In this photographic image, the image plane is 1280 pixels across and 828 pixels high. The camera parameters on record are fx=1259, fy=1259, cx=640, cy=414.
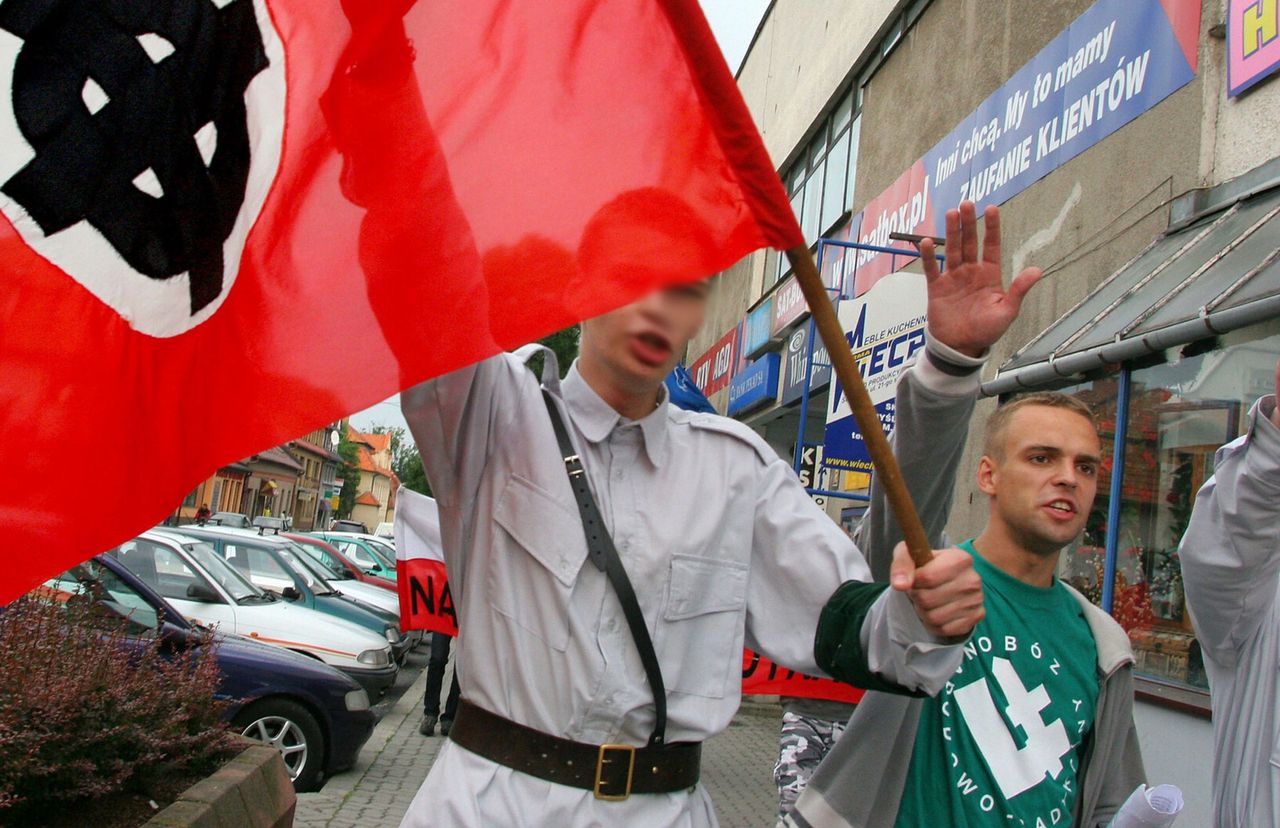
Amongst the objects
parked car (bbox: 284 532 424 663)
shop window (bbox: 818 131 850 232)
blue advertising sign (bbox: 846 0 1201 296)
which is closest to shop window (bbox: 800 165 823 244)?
shop window (bbox: 818 131 850 232)

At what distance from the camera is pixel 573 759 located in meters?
2.15

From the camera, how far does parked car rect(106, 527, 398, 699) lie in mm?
10109

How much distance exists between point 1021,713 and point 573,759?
1.23m

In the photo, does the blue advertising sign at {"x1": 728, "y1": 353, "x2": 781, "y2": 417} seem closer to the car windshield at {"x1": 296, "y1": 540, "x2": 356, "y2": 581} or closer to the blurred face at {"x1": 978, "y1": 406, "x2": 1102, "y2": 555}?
the car windshield at {"x1": 296, "y1": 540, "x2": 356, "y2": 581}

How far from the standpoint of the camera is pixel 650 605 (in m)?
2.24

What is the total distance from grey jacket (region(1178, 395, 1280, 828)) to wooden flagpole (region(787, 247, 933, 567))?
1452mm

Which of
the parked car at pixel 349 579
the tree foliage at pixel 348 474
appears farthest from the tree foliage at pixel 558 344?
the tree foliage at pixel 348 474

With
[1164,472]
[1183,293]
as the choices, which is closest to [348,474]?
[1164,472]

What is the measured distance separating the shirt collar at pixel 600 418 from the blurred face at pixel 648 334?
0.06m

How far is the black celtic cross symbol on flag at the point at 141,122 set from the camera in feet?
6.95

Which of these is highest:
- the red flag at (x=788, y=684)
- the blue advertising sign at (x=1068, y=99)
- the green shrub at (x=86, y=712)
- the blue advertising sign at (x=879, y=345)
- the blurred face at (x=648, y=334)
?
the blue advertising sign at (x=1068, y=99)

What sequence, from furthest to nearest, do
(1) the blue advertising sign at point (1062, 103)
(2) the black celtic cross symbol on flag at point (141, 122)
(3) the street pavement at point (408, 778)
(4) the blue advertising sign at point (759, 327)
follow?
(4) the blue advertising sign at point (759, 327) < (1) the blue advertising sign at point (1062, 103) < (3) the street pavement at point (408, 778) < (2) the black celtic cross symbol on flag at point (141, 122)

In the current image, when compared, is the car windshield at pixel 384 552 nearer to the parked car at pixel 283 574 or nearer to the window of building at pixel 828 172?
the window of building at pixel 828 172

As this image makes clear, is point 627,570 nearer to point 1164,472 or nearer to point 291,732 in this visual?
point 1164,472
